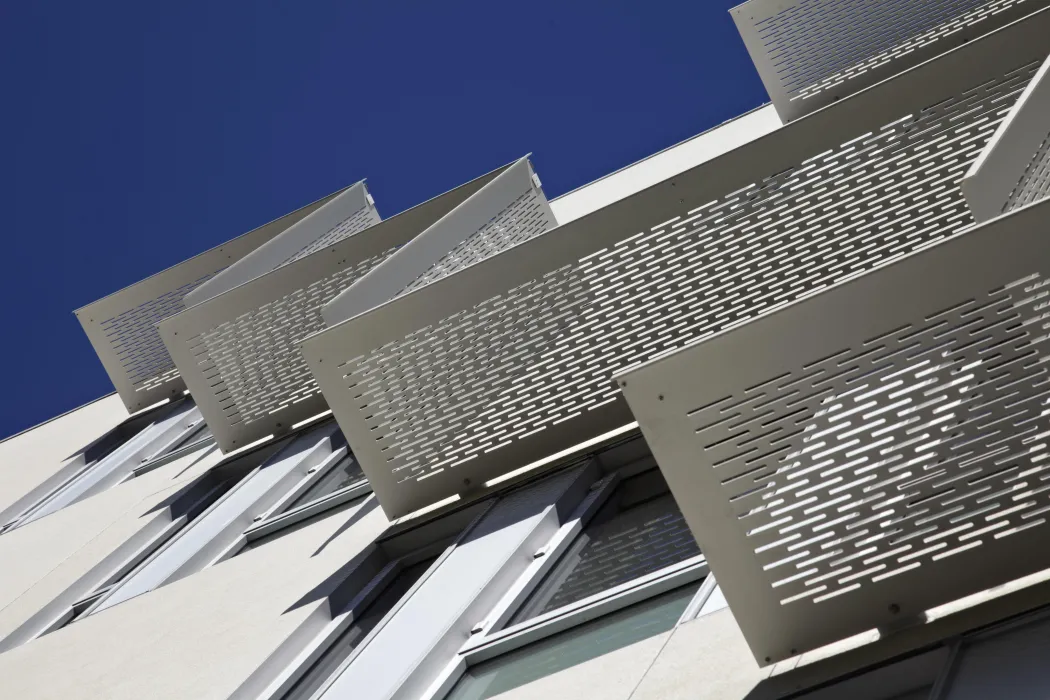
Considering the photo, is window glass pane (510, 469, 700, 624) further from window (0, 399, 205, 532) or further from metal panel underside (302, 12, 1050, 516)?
window (0, 399, 205, 532)

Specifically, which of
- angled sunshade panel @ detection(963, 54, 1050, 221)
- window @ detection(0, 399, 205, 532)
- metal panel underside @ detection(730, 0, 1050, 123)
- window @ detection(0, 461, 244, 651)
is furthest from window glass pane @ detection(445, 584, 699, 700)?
window @ detection(0, 399, 205, 532)

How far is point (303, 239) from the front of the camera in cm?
860

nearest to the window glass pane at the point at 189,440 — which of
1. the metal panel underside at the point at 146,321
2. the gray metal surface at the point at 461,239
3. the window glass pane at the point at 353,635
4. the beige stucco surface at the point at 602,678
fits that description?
the metal panel underside at the point at 146,321

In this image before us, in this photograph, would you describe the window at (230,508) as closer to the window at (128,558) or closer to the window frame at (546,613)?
the window at (128,558)

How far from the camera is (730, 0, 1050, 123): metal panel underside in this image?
6762 mm

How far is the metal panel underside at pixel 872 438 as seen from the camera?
2.67 meters

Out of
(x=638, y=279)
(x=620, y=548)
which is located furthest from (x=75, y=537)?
(x=620, y=548)

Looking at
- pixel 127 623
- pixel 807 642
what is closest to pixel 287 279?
pixel 127 623

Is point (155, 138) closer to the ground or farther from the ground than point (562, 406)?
farther from the ground

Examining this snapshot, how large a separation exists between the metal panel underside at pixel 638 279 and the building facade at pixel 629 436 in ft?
0.04

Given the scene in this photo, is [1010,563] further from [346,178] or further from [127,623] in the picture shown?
[346,178]

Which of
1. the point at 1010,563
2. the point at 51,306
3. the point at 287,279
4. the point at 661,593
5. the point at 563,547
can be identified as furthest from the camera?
the point at 51,306

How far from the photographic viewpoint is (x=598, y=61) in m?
14.5

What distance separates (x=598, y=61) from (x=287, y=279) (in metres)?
8.54
